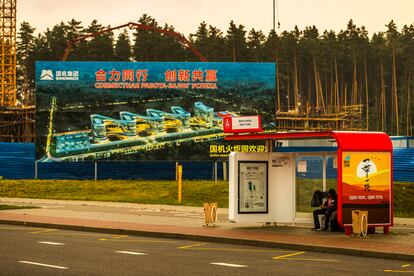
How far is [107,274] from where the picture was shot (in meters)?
14.4

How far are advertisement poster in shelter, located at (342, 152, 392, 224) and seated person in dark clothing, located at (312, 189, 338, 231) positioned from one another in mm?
1095

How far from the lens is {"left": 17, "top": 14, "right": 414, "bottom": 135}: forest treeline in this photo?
435ft

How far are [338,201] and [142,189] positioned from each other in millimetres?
26763

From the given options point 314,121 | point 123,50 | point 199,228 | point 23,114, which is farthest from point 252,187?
point 123,50

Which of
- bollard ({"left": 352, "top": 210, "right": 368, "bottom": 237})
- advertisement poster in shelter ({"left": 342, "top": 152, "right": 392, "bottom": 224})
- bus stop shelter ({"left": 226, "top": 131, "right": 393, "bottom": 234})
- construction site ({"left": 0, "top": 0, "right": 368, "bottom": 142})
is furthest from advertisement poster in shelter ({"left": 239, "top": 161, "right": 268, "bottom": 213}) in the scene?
construction site ({"left": 0, "top": 0, "right": 368, "bottom": 142})

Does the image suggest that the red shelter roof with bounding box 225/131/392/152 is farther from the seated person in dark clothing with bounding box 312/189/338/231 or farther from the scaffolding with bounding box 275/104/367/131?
the scaffolding with bounding box 275/104/367/131

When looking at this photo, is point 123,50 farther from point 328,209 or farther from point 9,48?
point 328,209

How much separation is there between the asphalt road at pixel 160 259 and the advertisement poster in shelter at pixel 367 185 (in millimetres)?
3370

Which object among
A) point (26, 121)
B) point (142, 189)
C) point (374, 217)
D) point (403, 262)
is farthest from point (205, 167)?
point (403, 262)

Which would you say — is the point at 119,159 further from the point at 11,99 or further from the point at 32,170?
the point at 11,99

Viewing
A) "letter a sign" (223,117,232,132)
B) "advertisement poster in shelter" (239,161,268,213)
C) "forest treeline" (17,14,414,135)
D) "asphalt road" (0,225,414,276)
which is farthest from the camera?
"forest treeline" (17,14,414,135)

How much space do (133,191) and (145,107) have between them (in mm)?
6839

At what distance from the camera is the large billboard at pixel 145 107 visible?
5144 centimetres

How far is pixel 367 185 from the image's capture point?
72.5ft
